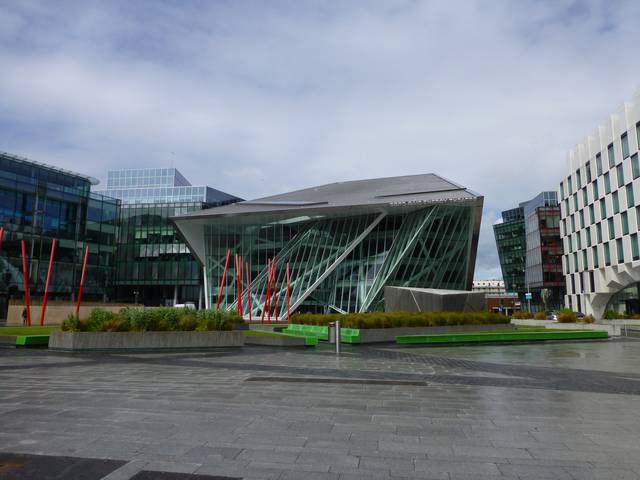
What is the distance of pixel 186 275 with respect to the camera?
76375 millimetres

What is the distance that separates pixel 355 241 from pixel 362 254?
5.50 ft

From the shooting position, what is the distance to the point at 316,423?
24.2ft

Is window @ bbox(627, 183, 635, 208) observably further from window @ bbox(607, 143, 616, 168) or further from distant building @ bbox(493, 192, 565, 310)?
distant building @ bbox(493, 192, 565, 310)

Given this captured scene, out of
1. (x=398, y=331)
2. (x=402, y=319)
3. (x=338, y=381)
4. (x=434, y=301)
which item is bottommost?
(x=338, y=381)

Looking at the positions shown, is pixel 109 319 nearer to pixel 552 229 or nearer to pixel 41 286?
pixel 41 286

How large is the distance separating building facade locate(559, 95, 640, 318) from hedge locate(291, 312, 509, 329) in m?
25.2

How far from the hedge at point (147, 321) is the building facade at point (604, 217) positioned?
42698 millimetres

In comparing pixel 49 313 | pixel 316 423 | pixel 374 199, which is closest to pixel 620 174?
pixel 374 199

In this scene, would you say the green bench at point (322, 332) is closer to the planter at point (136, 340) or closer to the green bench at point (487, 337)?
the green bench at point (487, 337)

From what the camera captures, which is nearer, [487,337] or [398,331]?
[487,337]

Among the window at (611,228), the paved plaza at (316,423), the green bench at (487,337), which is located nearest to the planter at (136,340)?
the paved plaza at (316,423)

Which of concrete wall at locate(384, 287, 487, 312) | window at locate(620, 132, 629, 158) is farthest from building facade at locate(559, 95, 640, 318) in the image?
concrete wall at locate(384, 287, 487, 312)

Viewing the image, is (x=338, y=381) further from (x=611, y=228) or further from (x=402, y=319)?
(x=611, y=228)

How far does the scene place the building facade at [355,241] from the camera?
43.5 m
